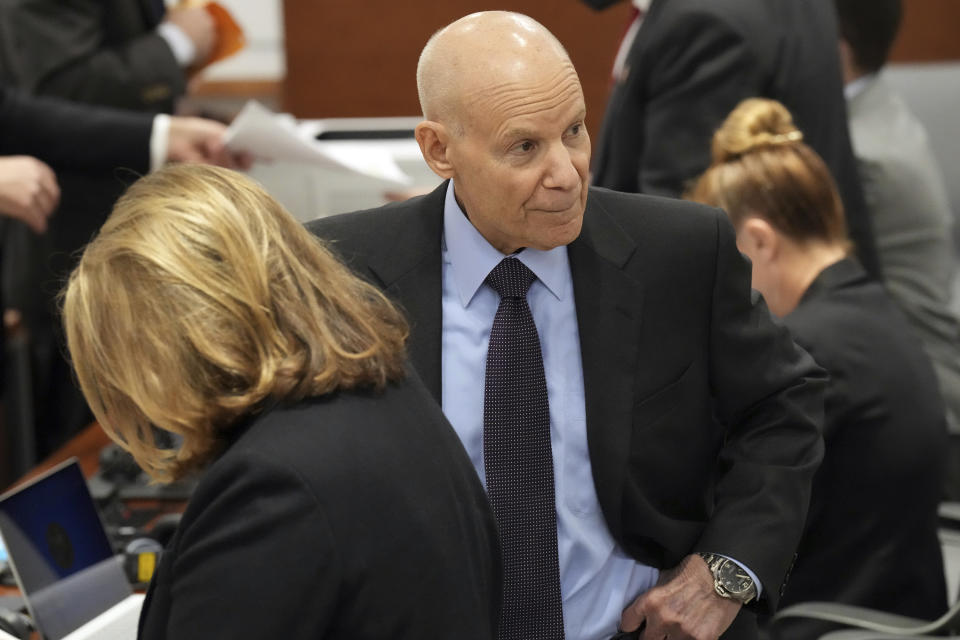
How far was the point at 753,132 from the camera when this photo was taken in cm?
239

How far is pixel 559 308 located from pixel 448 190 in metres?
0.22

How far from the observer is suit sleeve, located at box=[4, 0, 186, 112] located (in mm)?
3324

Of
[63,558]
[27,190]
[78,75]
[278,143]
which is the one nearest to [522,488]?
[63,558]

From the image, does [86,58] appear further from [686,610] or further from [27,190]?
[686,610]

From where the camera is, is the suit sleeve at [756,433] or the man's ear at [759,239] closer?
the suit sleeve at [756,433]

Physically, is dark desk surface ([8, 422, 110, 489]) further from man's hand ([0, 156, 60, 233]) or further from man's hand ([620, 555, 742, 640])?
man's hand ([620, 555, 742, 640])

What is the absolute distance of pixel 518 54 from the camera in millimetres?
1567

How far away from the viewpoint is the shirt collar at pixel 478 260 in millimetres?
1682

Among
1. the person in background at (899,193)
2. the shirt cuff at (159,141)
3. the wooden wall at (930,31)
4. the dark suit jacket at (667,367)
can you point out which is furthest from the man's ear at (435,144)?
the wooden wall at (930,31)

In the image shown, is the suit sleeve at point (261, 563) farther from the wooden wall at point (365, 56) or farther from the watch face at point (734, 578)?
the wooden wall at point (365, 56)

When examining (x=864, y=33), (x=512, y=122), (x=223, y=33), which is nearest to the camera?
(x=512, y=122)

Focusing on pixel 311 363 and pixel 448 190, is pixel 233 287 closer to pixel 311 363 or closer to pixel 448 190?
pixel 311 363

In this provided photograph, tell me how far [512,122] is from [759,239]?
3.00 ft

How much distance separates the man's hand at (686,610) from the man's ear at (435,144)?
594mm
